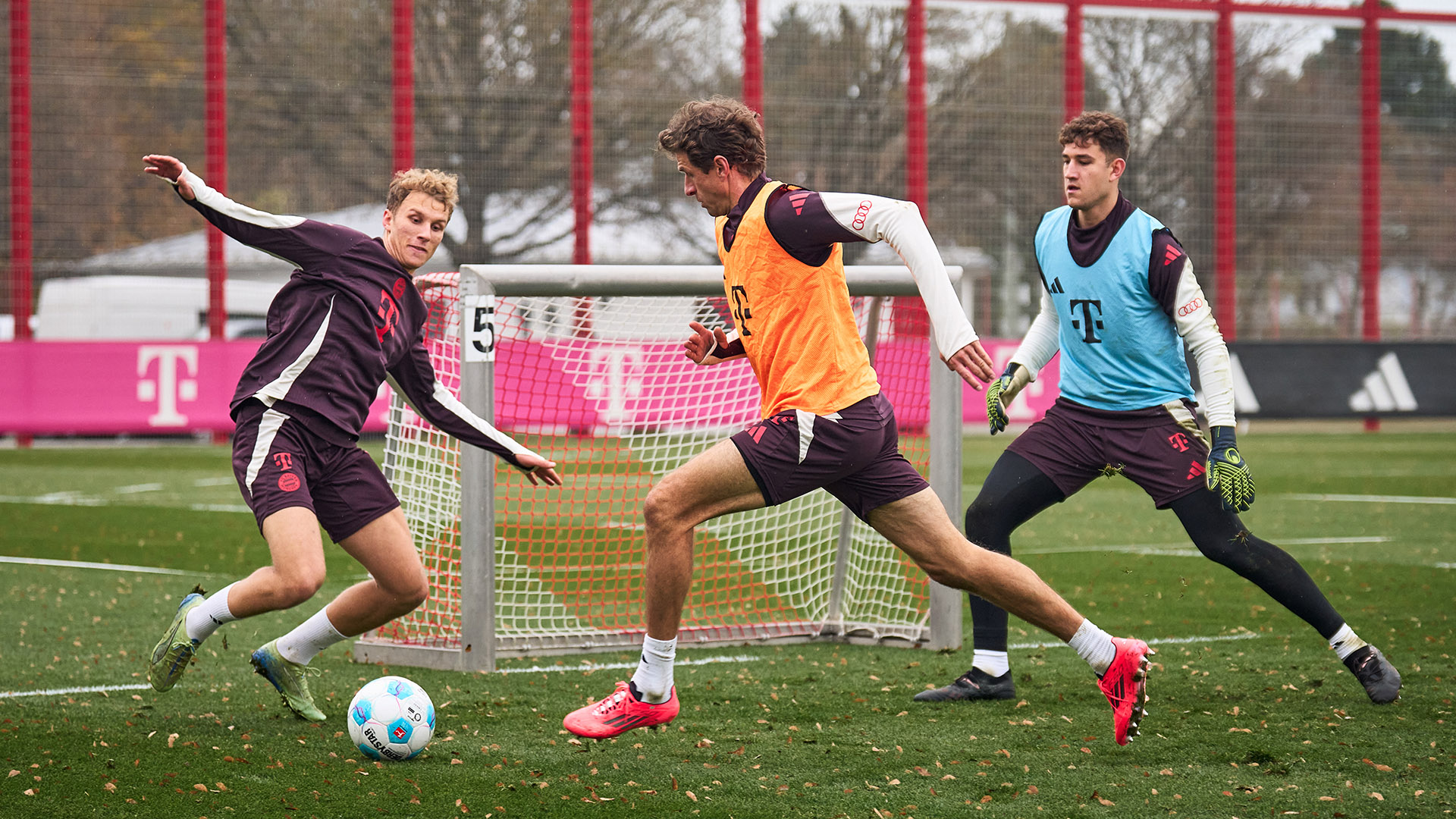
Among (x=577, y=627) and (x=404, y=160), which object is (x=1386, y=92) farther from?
(x=577, y=627)

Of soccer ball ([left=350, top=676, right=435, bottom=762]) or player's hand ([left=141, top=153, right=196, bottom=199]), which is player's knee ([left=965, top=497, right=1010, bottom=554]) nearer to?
soccer ball ([left=350, top=676, right=435, bottom=762])

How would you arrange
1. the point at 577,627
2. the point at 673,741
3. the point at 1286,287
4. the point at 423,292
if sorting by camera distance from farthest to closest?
the point at 1286,287
the point at 577,627
the point at 423,292
the point at 673,741

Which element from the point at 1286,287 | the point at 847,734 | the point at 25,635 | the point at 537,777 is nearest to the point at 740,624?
the point at 847,734

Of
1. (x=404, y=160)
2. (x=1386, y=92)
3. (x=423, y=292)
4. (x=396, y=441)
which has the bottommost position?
(x=396, y=441)

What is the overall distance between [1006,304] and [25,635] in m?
15.1

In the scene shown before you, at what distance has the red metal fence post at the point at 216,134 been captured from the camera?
18.1 m

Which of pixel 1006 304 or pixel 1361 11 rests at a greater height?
pixel 1361 11

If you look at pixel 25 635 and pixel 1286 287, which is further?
pixel 1286 287

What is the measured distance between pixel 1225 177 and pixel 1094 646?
18555mm

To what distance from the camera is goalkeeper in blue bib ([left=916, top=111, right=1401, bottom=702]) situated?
16.0 feet

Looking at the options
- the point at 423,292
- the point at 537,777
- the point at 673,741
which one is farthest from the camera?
the point at 423,292

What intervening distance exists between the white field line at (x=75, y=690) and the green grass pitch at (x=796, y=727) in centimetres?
3

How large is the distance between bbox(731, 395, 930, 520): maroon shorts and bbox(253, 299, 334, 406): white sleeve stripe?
1377 mm

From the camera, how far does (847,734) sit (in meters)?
4.59
